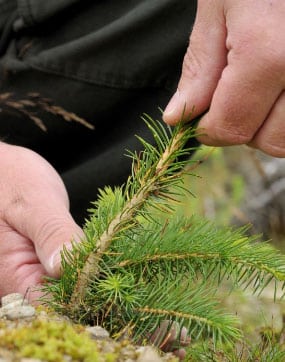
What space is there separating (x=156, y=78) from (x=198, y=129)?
137 cm

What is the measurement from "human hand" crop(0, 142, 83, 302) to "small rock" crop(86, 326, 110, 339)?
233 millimetres

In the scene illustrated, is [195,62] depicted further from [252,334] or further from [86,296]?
[252,334]

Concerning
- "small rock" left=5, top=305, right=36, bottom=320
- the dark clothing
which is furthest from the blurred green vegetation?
"small rock" left=5, top=305, right=36, bottom=320

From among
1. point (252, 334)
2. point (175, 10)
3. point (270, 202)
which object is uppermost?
point (175, 10)

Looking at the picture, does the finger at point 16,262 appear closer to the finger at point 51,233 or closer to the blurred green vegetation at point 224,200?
the finger at point 51,233

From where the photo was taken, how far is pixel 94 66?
8.59 feet

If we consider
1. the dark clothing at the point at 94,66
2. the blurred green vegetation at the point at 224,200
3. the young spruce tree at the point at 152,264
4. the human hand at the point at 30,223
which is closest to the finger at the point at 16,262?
the human hand at the point at 30,223

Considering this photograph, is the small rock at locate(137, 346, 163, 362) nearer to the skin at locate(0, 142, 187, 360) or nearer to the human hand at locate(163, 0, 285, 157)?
the skin at locate(0, 142, 187, 360)

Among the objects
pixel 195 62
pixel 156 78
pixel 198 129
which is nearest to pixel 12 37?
pixel 156 78

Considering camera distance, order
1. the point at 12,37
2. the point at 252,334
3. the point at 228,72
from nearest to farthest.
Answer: the point at 228,72 → the point at 252,334 → the point at 12,37

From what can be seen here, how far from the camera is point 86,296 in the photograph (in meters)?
1.33

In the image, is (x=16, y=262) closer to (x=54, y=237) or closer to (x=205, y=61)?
(x=54, y=237)

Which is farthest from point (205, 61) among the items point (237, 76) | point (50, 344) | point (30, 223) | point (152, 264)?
point (50, 344)

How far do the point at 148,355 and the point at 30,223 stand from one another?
69cm
